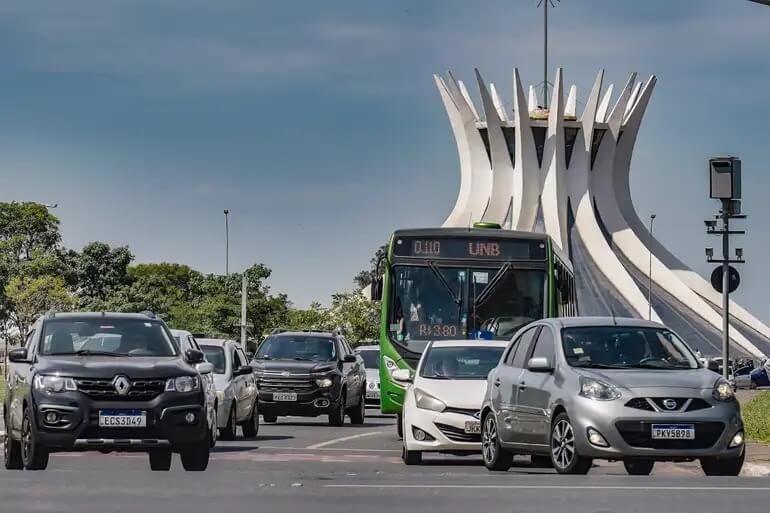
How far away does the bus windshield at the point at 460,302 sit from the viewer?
1114 inches

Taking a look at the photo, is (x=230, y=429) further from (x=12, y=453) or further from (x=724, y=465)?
(x=724, y=465)

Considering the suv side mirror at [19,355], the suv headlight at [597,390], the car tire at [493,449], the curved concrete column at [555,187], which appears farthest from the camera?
the curved concrete column at [555,187]

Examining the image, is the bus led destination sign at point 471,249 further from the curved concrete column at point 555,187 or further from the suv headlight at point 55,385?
the curved concrete column at point 555,187

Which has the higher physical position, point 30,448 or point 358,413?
point 30,448

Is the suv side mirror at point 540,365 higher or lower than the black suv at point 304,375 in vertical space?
higher

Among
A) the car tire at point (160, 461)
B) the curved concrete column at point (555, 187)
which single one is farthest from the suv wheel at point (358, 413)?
the curved concrete column at point (555, 187)

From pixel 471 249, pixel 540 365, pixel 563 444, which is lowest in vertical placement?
pixel 563 444

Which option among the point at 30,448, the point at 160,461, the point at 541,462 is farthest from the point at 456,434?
the point at 30,448

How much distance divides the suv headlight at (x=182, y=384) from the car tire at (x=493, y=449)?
3.19 metres

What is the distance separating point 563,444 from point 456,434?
12.2 feet

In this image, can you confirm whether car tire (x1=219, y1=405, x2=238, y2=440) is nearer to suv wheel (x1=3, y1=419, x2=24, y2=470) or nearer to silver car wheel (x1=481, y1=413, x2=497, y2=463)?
silver car wheel (x1=481, y1=413, x2=497, y2=463)

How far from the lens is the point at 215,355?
27.4 m

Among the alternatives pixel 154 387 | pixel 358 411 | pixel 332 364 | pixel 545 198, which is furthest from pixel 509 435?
pixel 545 198

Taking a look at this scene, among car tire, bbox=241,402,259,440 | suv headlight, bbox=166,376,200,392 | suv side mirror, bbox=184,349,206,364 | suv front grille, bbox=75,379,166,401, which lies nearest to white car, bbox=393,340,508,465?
suv side mirror, bbox=184,349,206,364
